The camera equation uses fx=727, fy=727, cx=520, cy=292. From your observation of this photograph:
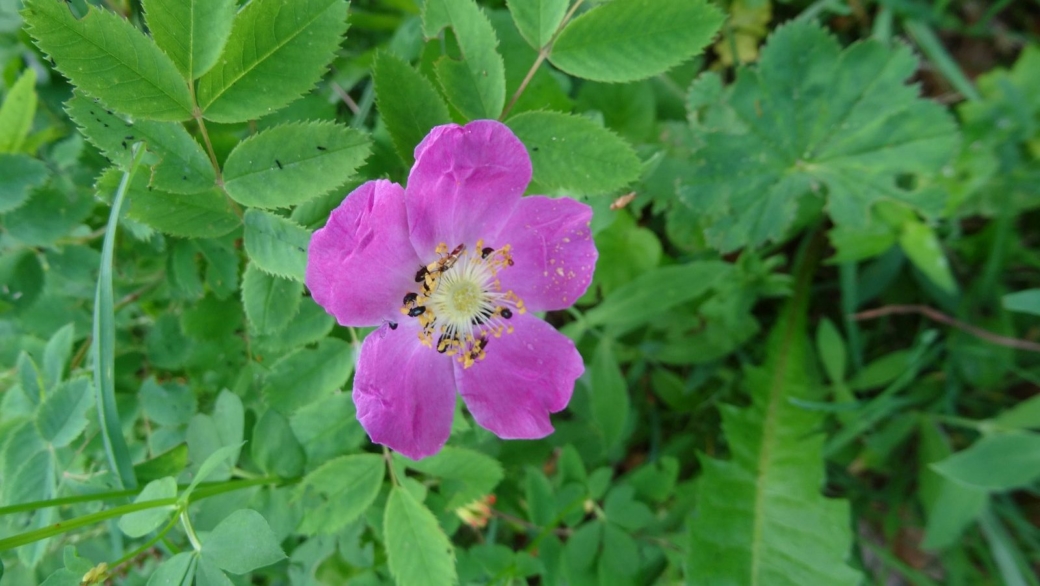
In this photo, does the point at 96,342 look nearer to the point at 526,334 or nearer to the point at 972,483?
the point at 526,334

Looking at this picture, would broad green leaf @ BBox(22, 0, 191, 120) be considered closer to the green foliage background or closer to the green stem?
the green foliage background

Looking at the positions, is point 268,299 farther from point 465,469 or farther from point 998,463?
point 998,463

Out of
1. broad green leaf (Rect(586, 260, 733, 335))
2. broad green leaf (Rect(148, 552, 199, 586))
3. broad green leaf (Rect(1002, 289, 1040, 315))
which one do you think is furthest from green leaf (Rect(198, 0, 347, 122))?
broad green leaf (Rect(1002, 289, 1040, 315))

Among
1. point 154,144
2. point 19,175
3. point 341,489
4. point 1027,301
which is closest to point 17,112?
point 19,175

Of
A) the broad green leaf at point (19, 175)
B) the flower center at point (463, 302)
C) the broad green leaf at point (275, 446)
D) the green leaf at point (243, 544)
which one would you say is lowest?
the broad green leaf at point (275, 446)

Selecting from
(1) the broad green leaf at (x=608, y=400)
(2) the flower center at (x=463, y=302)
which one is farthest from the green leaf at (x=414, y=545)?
(1) the broad green leaf at (x=608, y=400)

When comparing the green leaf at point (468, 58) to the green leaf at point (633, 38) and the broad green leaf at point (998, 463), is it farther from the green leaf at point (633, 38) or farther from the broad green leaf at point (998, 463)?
the broad green leaf at point (998, 463)
